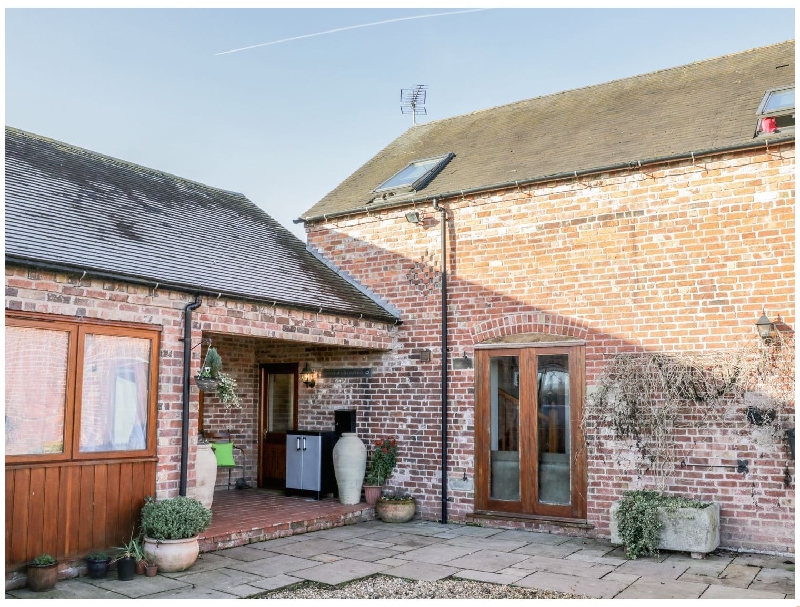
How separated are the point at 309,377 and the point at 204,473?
311cm

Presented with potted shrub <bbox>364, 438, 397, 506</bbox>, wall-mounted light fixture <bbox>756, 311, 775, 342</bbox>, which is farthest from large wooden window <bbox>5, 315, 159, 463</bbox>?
wall-mounted light fixture <bbox>756, 311, 775, 342</bbox>

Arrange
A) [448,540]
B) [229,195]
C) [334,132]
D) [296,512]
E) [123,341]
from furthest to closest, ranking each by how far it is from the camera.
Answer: [229,195] < [334,132] < [296,512] < [448,540] < [123,341]

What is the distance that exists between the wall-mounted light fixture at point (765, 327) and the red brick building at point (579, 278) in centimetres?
23

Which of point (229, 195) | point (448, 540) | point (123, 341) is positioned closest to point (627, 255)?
point (448, 540)

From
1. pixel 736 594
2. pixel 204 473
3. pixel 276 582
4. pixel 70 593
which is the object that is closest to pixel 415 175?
pixel 204 473

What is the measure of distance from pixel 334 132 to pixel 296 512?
18.7ft

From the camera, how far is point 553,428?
8.94 meters

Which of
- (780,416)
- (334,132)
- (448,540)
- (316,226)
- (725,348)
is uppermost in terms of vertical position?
(334,132)

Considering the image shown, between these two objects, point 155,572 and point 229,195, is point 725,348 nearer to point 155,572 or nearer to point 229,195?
point 155,572

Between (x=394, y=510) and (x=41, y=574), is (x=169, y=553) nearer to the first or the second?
(x=41, y=574)

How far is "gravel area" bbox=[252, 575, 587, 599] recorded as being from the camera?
6.04 meters

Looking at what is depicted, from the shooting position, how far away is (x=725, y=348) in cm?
795

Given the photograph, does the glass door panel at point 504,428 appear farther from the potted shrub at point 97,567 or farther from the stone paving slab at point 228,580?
the potted shrub at point 97,567

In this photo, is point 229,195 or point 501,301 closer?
point 501,301
